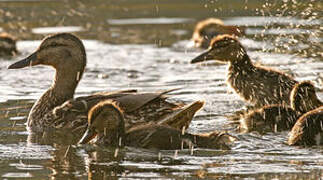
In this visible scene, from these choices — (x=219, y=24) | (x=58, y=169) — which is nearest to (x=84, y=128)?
(x=58, y=169)

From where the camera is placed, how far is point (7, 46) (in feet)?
45.2

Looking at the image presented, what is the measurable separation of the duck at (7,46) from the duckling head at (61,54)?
433cm

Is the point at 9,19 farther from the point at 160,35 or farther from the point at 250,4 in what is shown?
the point at 250,4

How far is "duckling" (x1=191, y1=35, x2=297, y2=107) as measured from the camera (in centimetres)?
993

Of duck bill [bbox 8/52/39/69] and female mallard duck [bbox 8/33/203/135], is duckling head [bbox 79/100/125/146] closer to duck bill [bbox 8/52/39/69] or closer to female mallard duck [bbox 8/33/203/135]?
female mallard duck [bbox 8/33/203/135]

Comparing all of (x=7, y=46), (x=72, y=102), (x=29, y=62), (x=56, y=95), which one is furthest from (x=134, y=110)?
(x=7, y=46)

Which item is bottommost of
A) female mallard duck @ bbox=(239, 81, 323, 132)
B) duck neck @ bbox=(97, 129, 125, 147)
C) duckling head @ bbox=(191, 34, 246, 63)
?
duck neck @ bbox=(97, 129, 125, 147)

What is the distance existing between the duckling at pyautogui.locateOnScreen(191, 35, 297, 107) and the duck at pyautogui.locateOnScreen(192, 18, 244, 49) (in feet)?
12.1

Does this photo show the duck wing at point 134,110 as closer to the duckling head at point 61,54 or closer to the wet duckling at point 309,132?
the duckling head at point 61,54

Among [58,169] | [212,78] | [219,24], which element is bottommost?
[58,169]

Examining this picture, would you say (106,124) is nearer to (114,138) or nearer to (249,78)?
(114,138)

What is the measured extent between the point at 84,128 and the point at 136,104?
0.60 meters

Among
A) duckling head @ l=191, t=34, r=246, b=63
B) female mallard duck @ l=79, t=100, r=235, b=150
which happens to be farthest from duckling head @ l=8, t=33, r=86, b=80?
duckling head @ l=191, t=34, r=246, b=63

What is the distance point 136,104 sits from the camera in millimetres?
8391
